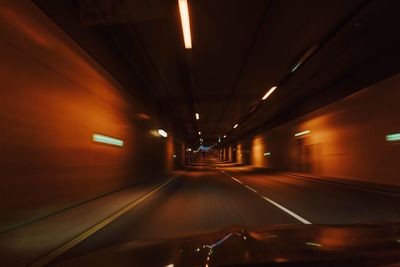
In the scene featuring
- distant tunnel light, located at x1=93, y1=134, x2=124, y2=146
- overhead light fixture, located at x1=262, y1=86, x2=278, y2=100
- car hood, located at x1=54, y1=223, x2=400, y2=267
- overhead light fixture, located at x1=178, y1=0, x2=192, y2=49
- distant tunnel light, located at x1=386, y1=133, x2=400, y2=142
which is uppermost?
overhead light fixture, located at x1=262, y1=86, x2=278, y2=100

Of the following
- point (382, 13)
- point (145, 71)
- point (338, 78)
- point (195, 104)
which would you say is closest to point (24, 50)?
point (145, 71)

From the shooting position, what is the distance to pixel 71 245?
5652 millimetres

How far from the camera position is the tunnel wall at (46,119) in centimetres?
633

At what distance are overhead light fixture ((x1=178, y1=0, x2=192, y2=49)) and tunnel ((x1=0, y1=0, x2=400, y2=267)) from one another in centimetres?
7

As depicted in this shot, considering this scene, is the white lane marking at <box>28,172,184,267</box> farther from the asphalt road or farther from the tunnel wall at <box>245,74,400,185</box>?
the tunnel wall at <box>245,74,400,185</box>

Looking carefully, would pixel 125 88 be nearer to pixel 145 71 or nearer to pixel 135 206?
pixel 145 71

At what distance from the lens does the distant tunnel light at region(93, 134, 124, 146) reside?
36.6ft

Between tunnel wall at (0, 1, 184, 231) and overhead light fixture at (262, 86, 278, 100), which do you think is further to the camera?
overhead light fixture at (262, 86, 278, 100)

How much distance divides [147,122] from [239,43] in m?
10.2

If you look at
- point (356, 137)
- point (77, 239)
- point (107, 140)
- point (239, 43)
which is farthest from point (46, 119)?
point (356, 137)

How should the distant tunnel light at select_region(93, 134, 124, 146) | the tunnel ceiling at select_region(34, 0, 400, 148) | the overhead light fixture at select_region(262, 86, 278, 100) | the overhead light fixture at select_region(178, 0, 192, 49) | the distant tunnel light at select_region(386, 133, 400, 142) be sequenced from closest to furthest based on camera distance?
the overhead light fixture at select_region(178, 0, 192, 49)
the tunnel ceiling at select_region(34, 0, 400, 148)
the distant tunnel light at select_region(93, 134, 124, 146)
the distant tunnel light at select_region(386, 133, 400, 142)
the overhead light fixture at select_region(262, 86, 278, 100)

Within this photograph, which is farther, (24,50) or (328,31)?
(328,31)

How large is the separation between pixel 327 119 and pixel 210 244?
19.9 meters

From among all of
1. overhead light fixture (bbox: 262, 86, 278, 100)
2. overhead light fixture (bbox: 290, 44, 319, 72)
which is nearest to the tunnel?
overhead light fixture (bbox: 290, 44, 319, 72)
